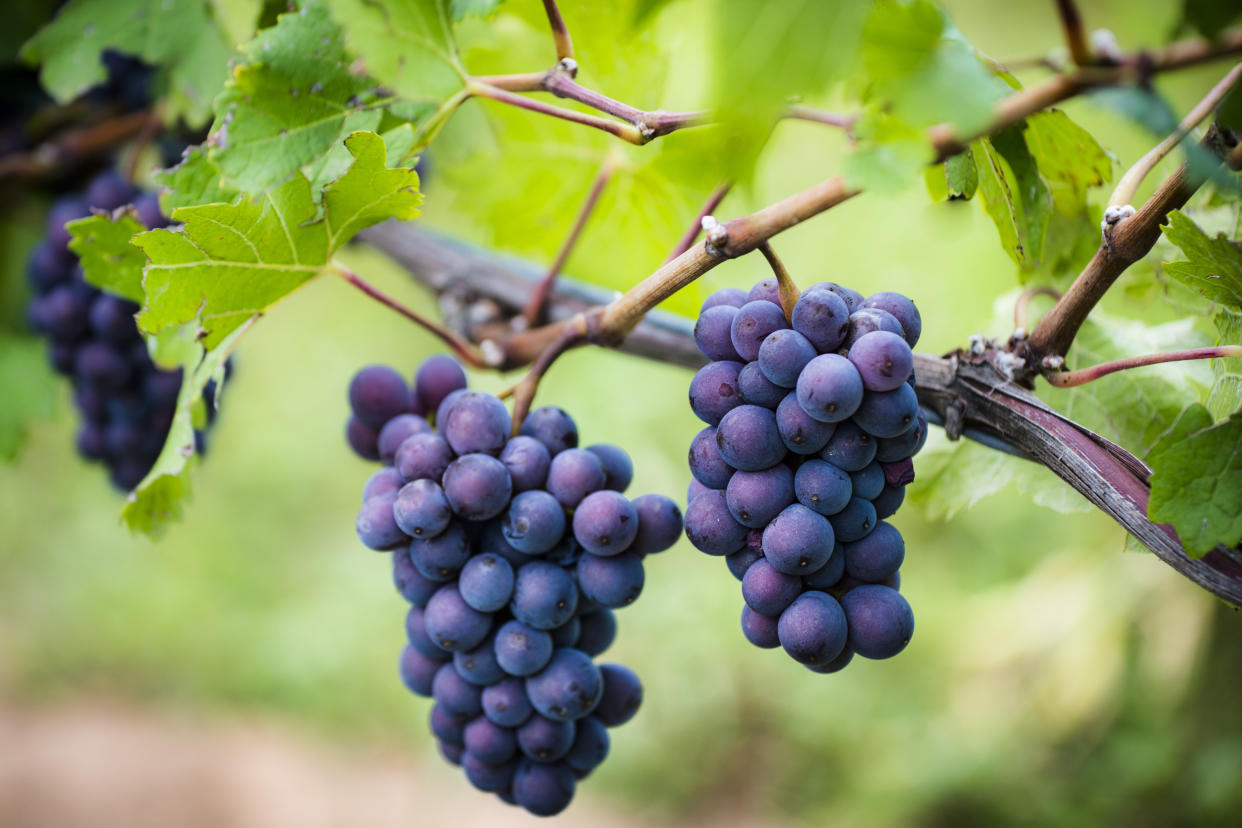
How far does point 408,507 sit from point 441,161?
1.63 feet

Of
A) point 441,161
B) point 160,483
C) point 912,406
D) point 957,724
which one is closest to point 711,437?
point 912,406

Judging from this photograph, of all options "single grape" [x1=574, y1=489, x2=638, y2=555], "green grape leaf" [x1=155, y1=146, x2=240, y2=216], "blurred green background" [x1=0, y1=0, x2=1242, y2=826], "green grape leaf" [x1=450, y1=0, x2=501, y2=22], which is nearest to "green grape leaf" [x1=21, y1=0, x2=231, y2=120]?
"green grape leaf" [x1=155, y1=146, x2=240, y2=216]

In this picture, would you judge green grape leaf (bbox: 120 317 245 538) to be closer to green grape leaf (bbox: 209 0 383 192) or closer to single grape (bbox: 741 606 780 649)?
green grape leaf (bbox: 209 0 383 192)


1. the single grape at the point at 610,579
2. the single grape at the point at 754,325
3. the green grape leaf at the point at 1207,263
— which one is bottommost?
the single grape at the point at 610,579

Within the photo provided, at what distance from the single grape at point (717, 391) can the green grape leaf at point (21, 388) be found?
2.51 ft

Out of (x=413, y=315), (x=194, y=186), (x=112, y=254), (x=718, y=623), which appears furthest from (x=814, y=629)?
(x=718, y=623)

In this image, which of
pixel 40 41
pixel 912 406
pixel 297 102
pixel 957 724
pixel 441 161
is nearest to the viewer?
pixel 912 406

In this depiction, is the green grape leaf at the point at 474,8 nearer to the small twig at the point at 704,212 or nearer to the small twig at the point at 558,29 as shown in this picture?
the small twig at the point at 558,29

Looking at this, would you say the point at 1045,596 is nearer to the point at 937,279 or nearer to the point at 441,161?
the point at 937,279

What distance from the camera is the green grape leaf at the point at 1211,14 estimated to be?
303 mm

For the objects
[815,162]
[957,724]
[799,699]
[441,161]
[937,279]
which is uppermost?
[815,162]

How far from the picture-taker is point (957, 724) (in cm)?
224

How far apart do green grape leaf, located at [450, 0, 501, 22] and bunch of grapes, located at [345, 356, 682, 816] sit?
242 mm

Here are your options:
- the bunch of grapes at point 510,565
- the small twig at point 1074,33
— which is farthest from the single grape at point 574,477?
the small twig at point 1074,33
